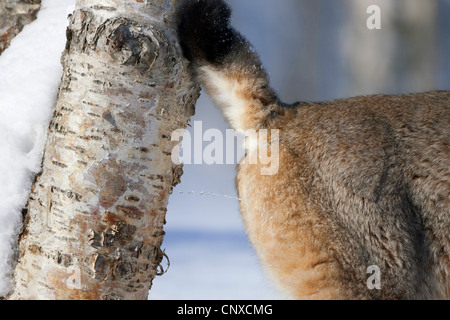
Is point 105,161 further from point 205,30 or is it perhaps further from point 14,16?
point 14,16

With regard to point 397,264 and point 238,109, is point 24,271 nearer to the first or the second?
point 238,109

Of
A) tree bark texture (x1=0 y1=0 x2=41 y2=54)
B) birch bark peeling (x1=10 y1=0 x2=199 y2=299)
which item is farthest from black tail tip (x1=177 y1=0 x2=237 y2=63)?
tree bark texture (x1=0 y1=0 x2=41 y2=54)

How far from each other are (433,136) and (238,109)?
0.84m

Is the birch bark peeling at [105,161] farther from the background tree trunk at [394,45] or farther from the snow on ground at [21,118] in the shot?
the background tree trunk at [394,45]

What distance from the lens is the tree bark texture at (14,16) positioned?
271cm

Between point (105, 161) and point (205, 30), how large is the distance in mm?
655

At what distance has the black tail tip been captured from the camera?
2.16 metres

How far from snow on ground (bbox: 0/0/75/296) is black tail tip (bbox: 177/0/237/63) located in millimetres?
542

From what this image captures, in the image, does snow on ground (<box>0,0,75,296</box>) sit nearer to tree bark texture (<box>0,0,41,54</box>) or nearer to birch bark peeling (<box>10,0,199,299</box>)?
birch bark peeling (<box>10,0,199,299</box>)

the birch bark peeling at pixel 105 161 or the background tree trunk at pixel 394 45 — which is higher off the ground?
the background tree trunk at pixel 394 45

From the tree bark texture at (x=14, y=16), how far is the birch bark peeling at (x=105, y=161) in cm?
73

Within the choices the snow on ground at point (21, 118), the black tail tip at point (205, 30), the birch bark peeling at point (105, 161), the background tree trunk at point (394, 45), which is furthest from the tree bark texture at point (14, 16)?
the background tree trunk at point (394, 45)

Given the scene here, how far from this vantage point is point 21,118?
2227mm

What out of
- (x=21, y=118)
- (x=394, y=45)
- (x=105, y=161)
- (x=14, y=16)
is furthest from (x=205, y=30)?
(x=394, y=45)
